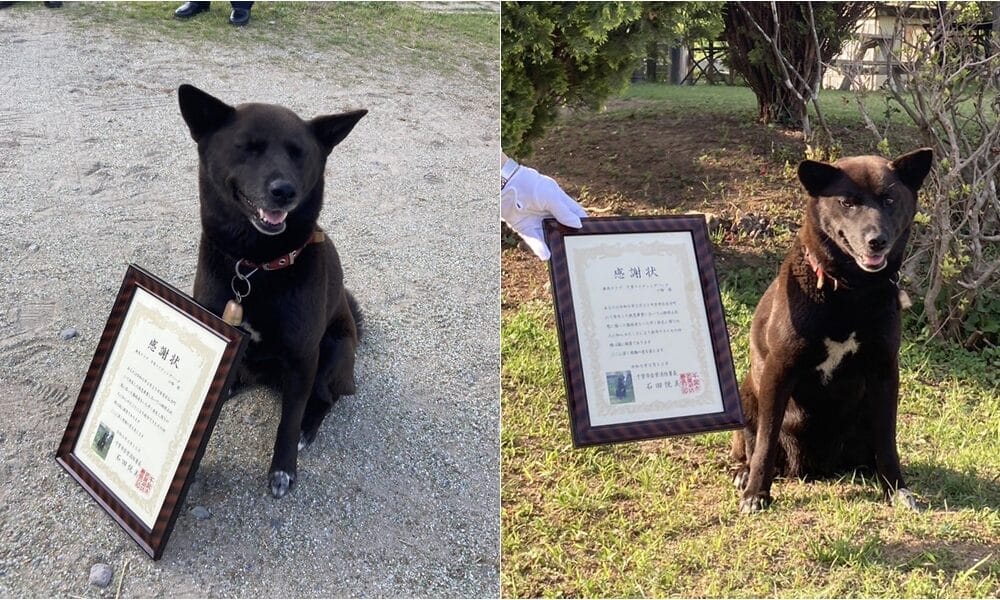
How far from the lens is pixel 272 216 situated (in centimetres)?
256

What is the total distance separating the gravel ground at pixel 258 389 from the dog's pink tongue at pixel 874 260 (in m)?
1.52

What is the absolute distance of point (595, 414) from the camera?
8.51 ft

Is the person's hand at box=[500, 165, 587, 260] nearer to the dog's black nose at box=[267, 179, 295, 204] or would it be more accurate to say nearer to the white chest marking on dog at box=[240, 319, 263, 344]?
the dog's black nose at box=[267, 179, 295, 204]

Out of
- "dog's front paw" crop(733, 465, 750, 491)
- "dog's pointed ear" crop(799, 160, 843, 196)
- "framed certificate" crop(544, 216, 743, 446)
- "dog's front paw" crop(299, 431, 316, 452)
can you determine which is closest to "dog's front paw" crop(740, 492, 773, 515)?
"dog's front paw" crop(733, 465, 750, 491)

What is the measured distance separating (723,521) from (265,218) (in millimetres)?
1913

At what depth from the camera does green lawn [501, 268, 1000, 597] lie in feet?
8.83

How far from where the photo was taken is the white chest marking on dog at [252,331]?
2703 mm

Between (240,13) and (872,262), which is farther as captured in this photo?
(240,13)

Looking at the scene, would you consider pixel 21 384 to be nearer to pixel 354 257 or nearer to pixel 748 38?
pixel 354 257

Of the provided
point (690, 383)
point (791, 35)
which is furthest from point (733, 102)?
point (690, 383)

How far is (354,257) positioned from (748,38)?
346 centimetres

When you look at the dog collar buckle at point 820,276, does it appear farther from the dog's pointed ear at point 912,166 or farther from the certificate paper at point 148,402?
the certificate paper at point 148,402

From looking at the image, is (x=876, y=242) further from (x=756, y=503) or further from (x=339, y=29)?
(x=339, y=29)

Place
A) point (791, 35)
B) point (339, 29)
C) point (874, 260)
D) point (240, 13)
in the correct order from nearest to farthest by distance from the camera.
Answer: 1. point (874, 260)
2. point (791, 35)
3. point (240, 13)
4. point (339, 29)
